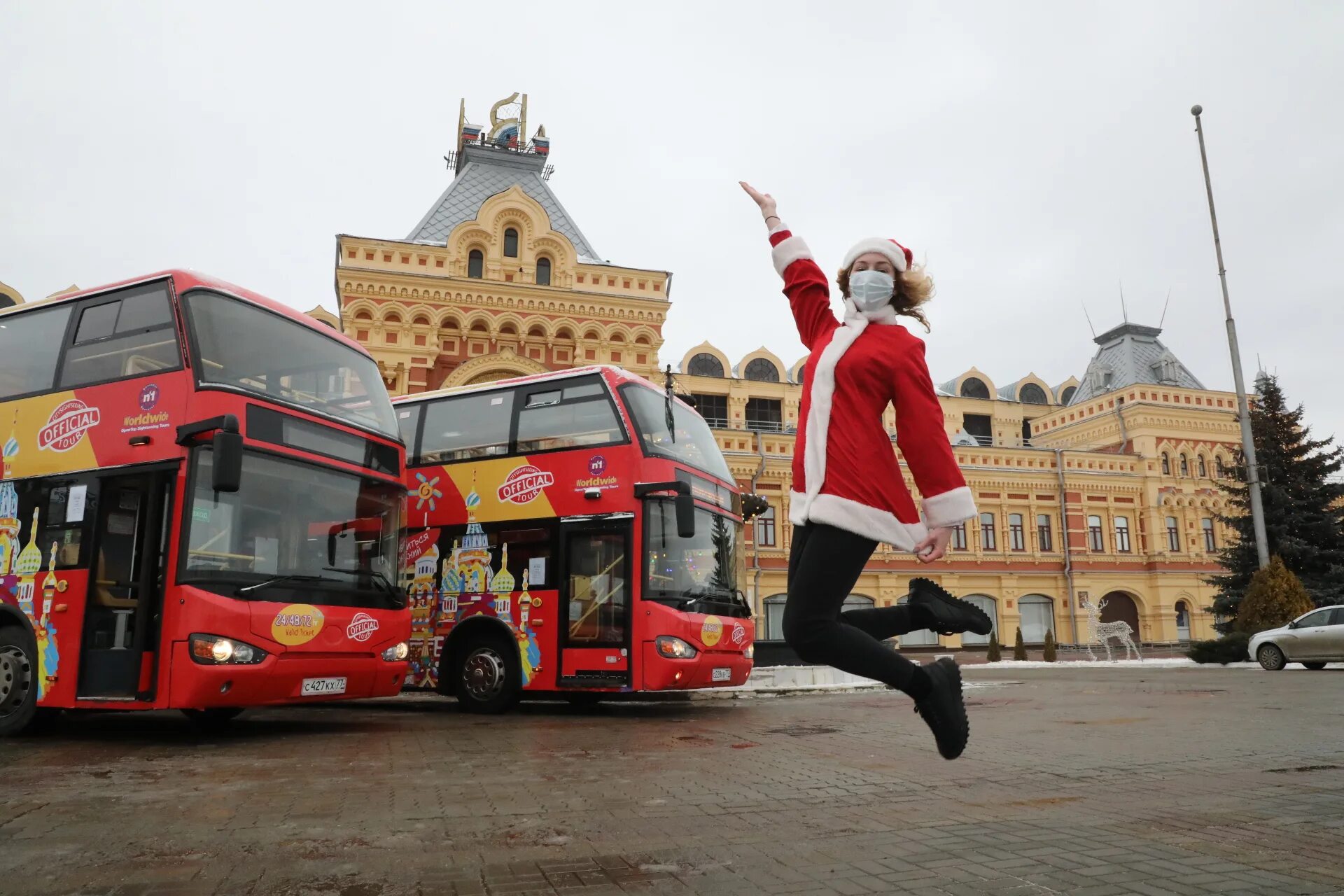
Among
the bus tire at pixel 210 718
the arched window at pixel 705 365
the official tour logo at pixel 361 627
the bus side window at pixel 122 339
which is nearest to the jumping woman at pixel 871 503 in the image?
the official tour logo at pixel 361 627

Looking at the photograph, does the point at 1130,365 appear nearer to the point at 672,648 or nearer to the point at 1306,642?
the point at 1306,642

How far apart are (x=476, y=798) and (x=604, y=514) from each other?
6116 mm

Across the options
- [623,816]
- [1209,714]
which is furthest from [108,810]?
[1209,714]

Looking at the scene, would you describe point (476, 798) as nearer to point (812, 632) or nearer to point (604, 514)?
point (812, 632)

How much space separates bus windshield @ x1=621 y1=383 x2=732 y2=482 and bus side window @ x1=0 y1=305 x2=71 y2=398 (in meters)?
6.31

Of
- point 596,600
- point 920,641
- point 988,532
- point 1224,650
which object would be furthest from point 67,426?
point 988,532

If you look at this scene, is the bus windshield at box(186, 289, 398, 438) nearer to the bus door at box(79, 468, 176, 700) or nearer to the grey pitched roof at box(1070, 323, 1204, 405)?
the bus door at box(79, 468, 176, 700)

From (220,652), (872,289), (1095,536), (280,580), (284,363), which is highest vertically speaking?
(1095,536)

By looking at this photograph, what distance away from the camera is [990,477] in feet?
132

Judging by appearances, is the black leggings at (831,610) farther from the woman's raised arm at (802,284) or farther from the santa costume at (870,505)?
the woman's raised arm at (802,284)

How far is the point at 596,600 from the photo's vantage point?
11.8 metres

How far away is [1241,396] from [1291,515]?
24.0ft

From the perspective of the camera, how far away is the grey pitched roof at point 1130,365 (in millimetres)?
46250

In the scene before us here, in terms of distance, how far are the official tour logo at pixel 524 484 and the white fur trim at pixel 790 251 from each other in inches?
333
